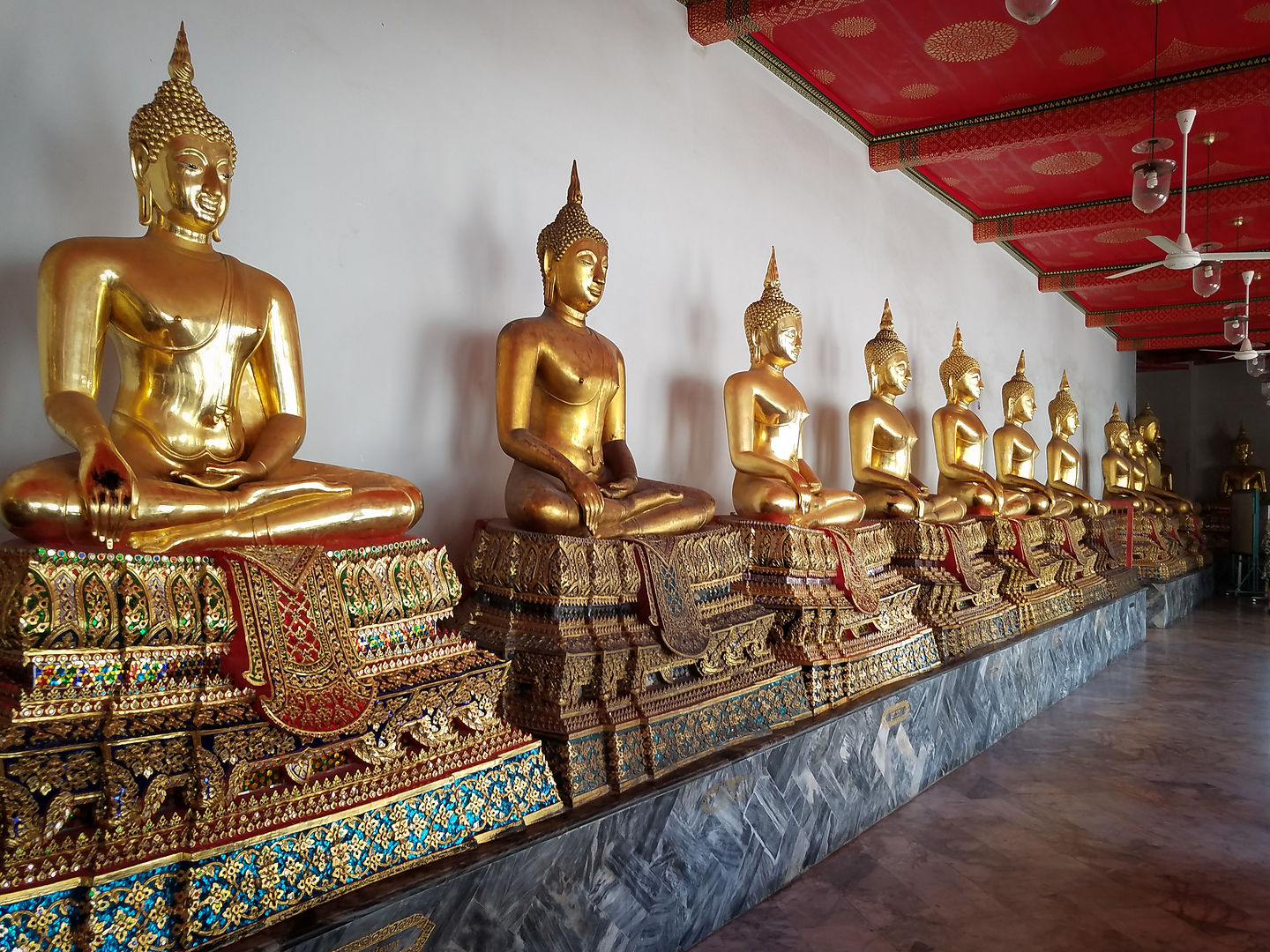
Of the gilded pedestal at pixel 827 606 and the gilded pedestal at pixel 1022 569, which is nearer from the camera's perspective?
the gilded pedestal at pixel 827 606

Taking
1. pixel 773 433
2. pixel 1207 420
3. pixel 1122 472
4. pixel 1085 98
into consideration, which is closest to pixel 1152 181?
pixel 1085 98

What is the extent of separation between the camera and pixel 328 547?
6.50 ft

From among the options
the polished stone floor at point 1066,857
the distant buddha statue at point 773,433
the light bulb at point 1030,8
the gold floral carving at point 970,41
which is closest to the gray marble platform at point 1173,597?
the polished stone floor at point 1066,857

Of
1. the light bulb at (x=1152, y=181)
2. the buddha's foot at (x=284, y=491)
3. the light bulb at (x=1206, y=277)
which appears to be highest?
the light bulb at (x=1152, y=181)

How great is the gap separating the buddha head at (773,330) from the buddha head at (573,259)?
112 centimetres

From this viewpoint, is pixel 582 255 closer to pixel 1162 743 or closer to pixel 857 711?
pixel 857 711

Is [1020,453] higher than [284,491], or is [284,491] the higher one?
[1020,453]

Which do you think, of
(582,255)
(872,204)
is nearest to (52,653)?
(582,255)

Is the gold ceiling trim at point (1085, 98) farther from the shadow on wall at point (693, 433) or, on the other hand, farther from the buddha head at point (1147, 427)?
the buddha head at point (1147, 427)

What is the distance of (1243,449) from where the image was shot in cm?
1314

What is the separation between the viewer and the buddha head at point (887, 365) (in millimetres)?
4734

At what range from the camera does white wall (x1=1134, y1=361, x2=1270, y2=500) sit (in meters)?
13.5

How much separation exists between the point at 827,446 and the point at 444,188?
310cm

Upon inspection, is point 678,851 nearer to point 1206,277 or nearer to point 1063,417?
point 1206,277
